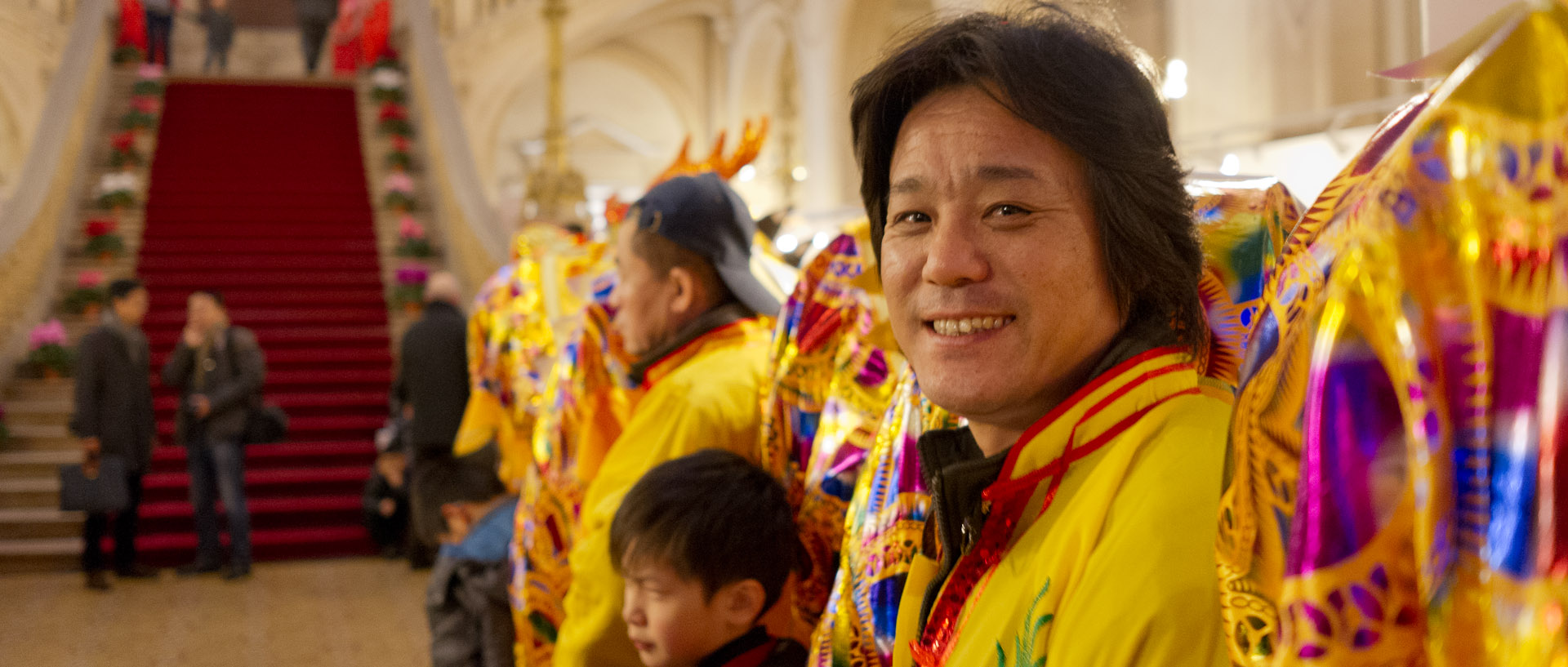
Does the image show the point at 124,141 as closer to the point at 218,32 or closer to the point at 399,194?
the point at 399,194

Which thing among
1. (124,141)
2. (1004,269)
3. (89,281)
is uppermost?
(124,141)

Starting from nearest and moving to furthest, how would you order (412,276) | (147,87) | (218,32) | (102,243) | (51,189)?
(412,276)
(51,189)
(102,243)
(147,87)
(218,32)

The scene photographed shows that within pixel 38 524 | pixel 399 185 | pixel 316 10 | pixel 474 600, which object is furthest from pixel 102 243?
pixel 474 600

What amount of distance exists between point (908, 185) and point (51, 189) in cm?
1125

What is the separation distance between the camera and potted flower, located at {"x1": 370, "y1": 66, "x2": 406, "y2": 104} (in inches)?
565

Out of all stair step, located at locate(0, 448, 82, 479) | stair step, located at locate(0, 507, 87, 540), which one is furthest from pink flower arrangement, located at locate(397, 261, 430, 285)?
stair step, located at locate(0, 507, 87, 540)

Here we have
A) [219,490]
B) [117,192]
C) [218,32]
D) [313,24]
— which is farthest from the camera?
[218,32]

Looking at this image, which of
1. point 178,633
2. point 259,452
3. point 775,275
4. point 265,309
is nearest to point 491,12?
point 265,309

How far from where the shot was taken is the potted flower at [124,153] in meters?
12.3

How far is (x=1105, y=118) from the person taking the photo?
1.06 m

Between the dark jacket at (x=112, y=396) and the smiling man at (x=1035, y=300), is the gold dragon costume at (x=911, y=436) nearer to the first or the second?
the smiling man at (x=1035, y=300)

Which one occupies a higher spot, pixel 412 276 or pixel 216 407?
pixel 412 276

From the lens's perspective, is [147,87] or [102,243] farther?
[147,87]

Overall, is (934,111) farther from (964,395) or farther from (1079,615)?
(1079,615)
